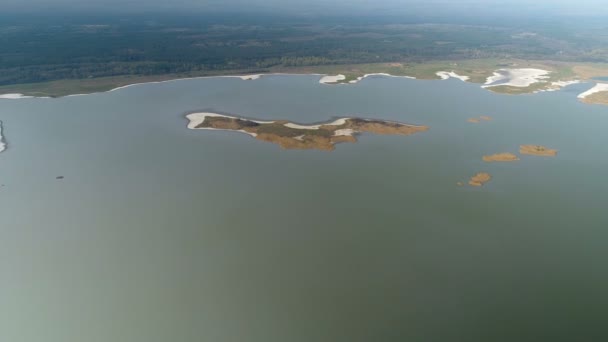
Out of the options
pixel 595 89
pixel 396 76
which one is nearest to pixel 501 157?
pixel 595 89

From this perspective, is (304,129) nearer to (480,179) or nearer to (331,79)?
(480,179)

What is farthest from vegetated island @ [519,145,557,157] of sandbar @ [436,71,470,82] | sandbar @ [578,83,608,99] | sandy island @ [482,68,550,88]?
sandbar @ [436,71,470,82]

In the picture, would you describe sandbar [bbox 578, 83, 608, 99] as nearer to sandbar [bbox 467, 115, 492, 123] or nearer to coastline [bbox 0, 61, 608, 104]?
coastline [bbox 0, 61, 608, 104]

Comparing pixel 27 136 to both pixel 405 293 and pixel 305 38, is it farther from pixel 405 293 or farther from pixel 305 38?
pixel 305 38

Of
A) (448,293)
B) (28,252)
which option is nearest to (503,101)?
(448,293)

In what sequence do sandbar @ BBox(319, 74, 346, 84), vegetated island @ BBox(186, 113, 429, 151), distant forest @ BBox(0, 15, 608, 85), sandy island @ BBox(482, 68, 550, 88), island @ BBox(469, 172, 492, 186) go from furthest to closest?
distant forest @ BBox(0, 15, 608, 85), sandbar @ BBox(319, 74, 346, 84), sandy island @ BBox(482, 68, 550, 88), vegetated island @ BBox(186, 113, 429, 151), island @ BBox(469, 172, 492, 186)

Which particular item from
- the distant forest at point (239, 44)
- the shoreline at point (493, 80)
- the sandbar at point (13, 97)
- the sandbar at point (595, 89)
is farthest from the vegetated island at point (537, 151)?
the sandbar at point (13, 97)
